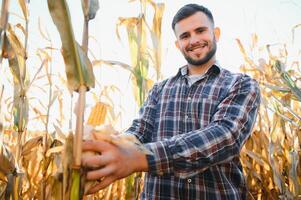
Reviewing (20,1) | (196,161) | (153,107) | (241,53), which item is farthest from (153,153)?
(241,53)

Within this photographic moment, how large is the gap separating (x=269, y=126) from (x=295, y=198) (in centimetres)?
47

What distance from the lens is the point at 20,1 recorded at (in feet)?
4.18

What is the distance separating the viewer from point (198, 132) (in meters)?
0.97

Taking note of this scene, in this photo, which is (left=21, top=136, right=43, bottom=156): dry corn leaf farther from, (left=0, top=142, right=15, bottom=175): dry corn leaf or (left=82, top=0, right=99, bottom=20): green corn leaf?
(left=82, top=0, right=99, bottom=20): green corn leaf

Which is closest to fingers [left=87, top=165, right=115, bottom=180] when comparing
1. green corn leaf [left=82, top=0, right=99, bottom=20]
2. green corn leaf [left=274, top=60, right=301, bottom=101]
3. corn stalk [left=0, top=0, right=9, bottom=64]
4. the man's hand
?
the man's hand

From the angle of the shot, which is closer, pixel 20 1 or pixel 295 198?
pixel 20 1

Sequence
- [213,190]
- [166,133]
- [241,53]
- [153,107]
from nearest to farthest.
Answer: [213,190] → [166,133] → [153,107] → [241,53]

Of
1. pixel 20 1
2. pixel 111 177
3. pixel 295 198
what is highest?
pixel 20 1

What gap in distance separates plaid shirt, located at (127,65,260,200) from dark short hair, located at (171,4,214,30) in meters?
0.23

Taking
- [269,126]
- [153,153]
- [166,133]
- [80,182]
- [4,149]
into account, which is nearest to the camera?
[80,182]

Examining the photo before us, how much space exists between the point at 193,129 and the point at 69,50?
0.80 meters

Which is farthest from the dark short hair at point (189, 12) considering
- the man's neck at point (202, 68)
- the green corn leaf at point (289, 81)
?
the green corn leaf at point (289, 81)

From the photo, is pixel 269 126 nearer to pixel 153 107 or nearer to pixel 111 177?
pixel 153 107

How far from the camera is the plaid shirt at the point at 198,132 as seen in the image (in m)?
0.92
